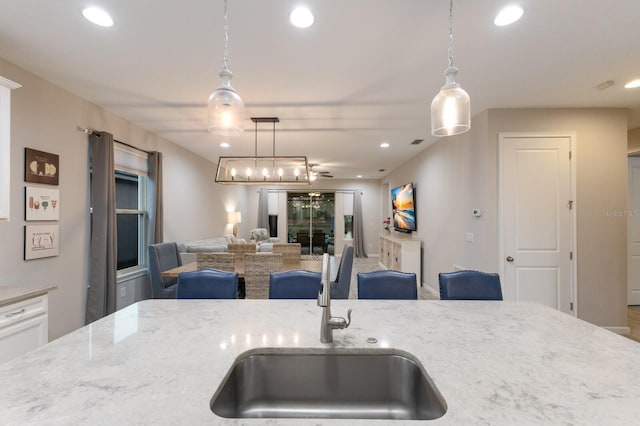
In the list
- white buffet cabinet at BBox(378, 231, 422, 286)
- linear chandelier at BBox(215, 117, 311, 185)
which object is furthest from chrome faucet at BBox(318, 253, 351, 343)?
white buffet cabinet at BBox(378, 231, 422, 286)

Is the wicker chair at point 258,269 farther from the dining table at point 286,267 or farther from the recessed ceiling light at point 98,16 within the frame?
the recessed ceiling light at point 98,16

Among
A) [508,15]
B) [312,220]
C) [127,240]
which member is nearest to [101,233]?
[127,240]

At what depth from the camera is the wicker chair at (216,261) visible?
3.11 meters

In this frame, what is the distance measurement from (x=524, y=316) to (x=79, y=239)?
408 centimetres

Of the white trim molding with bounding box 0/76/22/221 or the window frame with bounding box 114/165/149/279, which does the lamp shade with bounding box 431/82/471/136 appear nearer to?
the white trim molding with bounding box 0/76/22/221

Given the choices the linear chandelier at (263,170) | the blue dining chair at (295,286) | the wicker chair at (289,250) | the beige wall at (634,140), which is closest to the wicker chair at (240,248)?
the wicker chair at (289,250)

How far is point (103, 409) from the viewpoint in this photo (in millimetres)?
783

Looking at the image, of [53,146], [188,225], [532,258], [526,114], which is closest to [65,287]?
[53,146]

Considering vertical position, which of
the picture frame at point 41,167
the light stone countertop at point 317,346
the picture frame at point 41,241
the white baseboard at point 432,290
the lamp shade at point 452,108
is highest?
the lamp shade at point 452,108

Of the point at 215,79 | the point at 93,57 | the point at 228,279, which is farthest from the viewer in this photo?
the point at 215,79

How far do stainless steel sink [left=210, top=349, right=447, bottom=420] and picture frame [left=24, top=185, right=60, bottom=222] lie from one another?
2.77 metres

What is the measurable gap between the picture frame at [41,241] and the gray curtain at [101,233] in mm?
385

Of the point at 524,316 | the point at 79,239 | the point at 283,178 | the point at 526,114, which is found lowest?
the point at 524,316

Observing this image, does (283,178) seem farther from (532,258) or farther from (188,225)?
(532,258)
